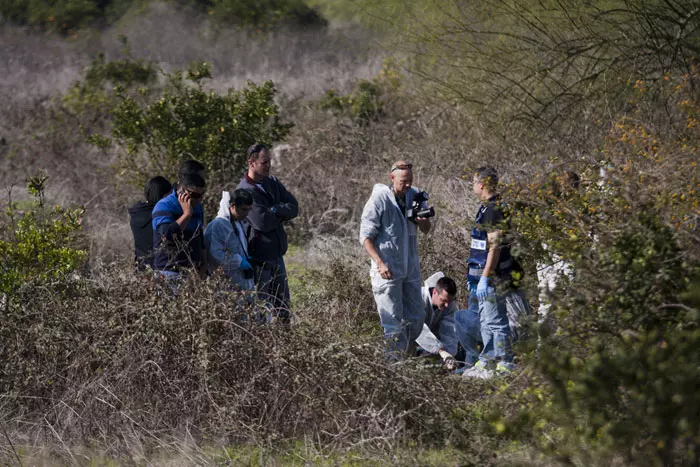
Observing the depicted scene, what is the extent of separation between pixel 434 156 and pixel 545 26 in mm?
2368

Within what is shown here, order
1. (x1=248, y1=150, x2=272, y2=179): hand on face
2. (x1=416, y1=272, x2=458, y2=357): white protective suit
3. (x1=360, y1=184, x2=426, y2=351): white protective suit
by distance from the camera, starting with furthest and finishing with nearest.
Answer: (x1=416, y1=272, x2=458, y2=357): white protective suit
(x1=248, y1=150, x2=272, y2=179): hand on face
(x1=360, y1=184, x2=426, y2=351): white protective suit

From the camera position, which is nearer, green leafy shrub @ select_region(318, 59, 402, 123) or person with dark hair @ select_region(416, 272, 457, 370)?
person with dark hair @ select_region(416, 272, 457, 370)

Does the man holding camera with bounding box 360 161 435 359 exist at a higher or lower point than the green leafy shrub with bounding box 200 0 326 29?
higher

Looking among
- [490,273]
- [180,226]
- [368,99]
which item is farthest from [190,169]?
[368,99]

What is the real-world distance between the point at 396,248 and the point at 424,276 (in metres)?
1.76

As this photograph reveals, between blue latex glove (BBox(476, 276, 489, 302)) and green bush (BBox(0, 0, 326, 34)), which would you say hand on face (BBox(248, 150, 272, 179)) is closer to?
blue latex glove (BBox(476, 276, 489, 302))

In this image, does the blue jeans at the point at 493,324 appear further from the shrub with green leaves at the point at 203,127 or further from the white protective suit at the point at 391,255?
the shrub with green leaves at the point at 203,127

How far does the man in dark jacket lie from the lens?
23.8 ft

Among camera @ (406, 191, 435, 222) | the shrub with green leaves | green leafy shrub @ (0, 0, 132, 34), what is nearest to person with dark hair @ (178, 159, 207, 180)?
camera @ (406, 191, 435, 222)

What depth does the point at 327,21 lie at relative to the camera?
1252 inches

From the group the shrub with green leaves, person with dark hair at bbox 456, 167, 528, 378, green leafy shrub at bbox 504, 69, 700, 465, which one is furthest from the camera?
the shrub with green leaves

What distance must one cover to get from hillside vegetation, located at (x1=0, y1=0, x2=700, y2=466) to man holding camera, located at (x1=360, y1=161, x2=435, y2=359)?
0.41 meters

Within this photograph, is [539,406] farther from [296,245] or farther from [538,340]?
[296,245]

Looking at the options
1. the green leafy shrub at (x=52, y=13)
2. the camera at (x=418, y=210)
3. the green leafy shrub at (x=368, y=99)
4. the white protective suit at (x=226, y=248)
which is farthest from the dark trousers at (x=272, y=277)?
the green leafy shrub at (x=52, y=13)
